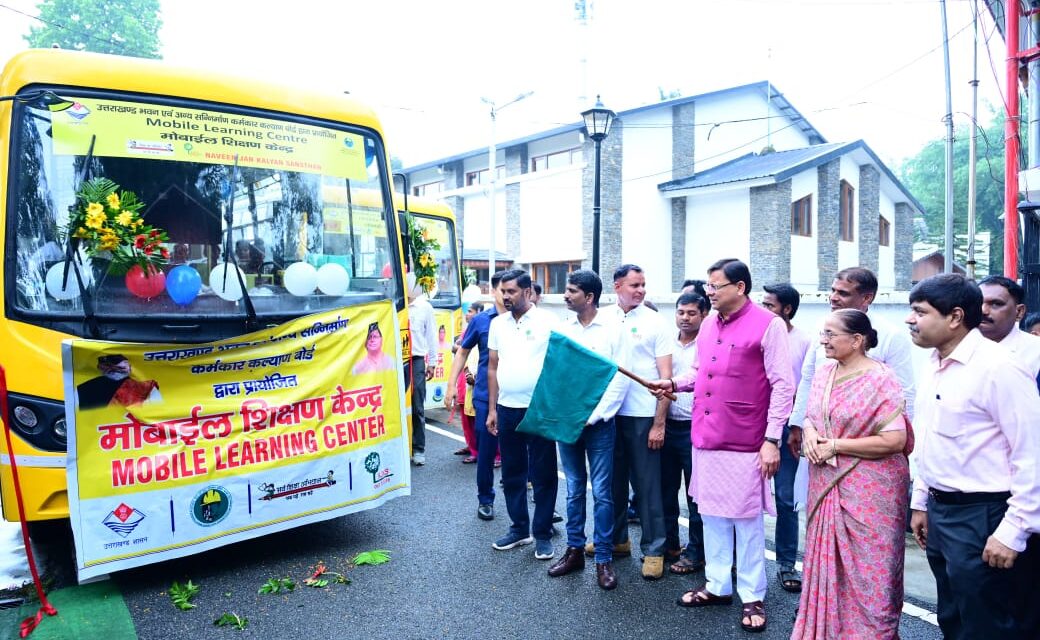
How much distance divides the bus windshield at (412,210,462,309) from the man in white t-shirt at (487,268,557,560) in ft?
17.2

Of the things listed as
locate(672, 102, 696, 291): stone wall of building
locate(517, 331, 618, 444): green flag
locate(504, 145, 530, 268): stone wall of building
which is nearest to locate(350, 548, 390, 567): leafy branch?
locate(517, 331, 618, 444): green flag

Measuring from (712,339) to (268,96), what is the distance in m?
3.34

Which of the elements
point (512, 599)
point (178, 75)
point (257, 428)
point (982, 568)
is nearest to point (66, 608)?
point (257, 428)

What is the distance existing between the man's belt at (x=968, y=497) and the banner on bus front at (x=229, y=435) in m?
3.41

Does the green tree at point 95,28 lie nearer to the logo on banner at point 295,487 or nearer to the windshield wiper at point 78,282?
the windshield wiper at point 78,282

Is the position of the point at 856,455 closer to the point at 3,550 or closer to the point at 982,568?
the point at 982,568

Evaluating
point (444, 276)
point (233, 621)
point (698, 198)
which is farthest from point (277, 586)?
point (698, 198)

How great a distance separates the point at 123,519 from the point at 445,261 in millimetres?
6781

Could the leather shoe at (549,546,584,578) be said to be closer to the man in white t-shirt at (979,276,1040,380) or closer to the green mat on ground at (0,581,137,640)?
the green mat on ground at (0,581,137,640)

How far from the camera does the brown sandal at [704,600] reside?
12.7 ft

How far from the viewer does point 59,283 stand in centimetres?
402

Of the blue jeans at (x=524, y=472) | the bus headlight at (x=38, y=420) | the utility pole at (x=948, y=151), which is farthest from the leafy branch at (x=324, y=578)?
the utility pole at (x=948, y=151)

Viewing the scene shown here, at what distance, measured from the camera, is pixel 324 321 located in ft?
15.4

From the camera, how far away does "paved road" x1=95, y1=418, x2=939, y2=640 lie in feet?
11.9
